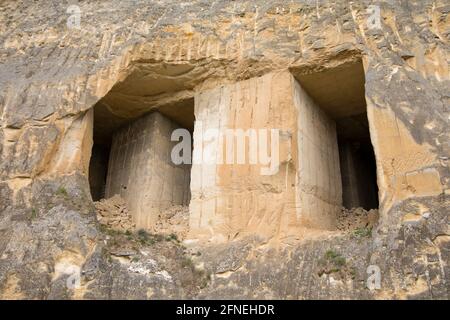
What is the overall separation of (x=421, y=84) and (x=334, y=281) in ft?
11.4

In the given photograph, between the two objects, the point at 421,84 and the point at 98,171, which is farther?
the point at 98,171

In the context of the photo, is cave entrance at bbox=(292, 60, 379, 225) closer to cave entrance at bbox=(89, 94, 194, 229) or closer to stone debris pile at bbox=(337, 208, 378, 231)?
stone debris pile at bbox=(337, 208, 378, 231)

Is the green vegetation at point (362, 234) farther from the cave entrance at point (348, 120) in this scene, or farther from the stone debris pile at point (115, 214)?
the stone debris pile at point (115, 214)

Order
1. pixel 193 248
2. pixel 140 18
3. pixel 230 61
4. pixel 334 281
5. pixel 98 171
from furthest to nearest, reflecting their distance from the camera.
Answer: pixel 98 171 < pixel 140 18 < pixel 230 61 < pixel 193 248 < pixel 334 281

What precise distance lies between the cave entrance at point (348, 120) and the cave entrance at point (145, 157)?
2.58 metres

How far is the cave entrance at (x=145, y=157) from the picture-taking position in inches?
410

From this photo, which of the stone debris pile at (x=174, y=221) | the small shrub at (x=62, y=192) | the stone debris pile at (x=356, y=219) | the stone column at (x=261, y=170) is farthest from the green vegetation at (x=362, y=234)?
the small shrub at (x=62, y=192)

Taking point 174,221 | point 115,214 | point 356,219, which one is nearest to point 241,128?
point 174,221

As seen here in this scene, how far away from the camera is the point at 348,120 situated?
11.4 metres

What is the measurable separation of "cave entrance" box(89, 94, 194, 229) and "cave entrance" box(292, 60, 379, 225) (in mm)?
2580
